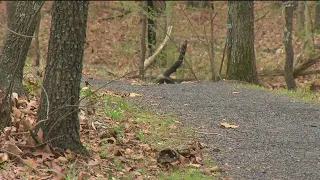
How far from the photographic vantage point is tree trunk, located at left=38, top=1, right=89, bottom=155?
21.3ft

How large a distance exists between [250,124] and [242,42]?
5.14 metres

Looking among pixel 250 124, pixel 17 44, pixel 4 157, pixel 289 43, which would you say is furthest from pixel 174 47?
pixel 4 157

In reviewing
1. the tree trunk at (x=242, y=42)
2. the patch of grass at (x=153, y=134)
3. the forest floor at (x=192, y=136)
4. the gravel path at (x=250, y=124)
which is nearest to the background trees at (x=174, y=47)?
the tree trunk at (x=242, y=42)

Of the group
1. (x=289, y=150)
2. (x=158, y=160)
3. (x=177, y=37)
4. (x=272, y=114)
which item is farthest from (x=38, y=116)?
(x=177, y=37)

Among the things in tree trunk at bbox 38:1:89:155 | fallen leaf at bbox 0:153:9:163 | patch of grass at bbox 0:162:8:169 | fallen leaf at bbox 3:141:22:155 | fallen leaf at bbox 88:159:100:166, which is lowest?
fallen leaf at bbox 88:159:100:166

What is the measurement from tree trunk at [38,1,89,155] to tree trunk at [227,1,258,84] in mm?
7943

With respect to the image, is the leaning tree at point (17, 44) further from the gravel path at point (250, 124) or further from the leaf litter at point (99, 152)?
the gravel path at point (250, 124)

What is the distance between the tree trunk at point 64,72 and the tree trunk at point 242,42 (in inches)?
313

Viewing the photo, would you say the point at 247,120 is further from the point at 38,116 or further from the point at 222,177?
the point at 38,116

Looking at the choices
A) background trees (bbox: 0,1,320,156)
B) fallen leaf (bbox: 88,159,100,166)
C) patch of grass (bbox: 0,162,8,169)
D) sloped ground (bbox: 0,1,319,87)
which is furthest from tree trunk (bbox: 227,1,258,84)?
patch of grass (bbox: 0,162,8,169)

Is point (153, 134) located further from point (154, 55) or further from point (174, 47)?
point (154, 55)

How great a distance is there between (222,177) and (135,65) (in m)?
12.8

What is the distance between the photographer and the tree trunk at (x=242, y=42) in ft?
46.4

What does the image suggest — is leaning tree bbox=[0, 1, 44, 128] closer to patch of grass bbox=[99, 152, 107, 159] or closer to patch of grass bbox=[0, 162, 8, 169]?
patch of grass bbox=[99, 152, 107, 159]
